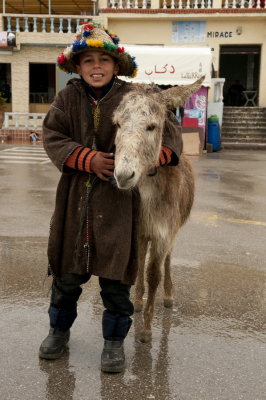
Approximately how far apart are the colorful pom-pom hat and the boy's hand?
2.06ft

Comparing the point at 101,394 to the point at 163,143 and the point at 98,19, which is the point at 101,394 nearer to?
the point at 163,143

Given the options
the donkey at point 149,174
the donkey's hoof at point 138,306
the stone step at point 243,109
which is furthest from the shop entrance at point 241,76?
the donkey's hoof at point 138,306

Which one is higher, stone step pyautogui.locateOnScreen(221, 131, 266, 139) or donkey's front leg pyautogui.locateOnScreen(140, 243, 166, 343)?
stone step pyautogui.locateOnScreen(221, 131, 266, 139)

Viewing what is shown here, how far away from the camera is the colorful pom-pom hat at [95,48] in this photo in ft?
9.11

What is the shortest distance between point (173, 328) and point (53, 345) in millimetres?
975

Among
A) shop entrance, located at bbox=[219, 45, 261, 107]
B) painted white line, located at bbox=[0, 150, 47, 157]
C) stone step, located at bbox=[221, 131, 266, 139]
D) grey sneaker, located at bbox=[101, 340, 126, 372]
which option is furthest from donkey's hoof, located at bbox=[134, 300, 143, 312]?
shop entrance, located at bbox=[219, 45, 261, 107]

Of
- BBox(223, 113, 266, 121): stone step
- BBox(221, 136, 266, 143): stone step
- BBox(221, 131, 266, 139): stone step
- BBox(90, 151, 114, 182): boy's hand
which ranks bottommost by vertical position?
BBox(221, 136, 266, 143): stone step

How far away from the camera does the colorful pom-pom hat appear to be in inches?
109

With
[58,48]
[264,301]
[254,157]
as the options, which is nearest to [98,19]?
[58,48]

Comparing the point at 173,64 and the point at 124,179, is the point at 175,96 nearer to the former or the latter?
the point at 124,179

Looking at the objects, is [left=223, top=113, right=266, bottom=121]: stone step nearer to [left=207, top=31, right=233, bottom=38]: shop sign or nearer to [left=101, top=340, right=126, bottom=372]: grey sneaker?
[left=207, top=31, right=233, bottom=38]: shop sign

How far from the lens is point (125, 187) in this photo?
2443 mm

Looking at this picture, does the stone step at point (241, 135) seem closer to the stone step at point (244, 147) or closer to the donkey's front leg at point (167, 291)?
the stone step at point (244, 147)

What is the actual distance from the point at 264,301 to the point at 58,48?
65.0ft
